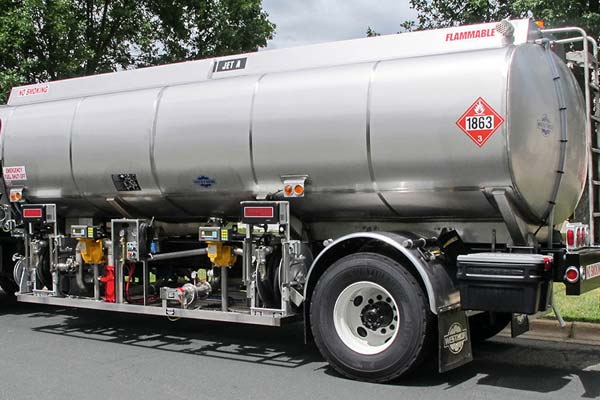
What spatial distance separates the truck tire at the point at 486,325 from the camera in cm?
762

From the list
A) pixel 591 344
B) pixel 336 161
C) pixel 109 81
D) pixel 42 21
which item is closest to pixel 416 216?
pixel 336 161

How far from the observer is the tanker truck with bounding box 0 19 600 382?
6.01 meters

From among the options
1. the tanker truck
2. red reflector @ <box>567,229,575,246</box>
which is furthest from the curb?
red reflector @ <box>567,229,575,246</box>

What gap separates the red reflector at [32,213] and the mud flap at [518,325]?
580 cm

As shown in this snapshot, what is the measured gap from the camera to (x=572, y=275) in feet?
19.5

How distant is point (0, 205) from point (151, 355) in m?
3.52

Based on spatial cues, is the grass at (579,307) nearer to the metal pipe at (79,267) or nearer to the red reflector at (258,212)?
the red reflector at (258,212)

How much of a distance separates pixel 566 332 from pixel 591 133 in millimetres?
2577

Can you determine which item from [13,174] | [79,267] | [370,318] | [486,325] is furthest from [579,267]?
[13,174]

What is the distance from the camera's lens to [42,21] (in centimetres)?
1539

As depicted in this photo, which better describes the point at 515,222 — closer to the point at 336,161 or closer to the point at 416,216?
the point at 416,216

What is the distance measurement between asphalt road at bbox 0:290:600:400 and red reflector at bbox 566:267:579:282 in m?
0.94

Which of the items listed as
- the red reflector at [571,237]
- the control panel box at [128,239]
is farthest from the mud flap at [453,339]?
the control panel box at [128,239]

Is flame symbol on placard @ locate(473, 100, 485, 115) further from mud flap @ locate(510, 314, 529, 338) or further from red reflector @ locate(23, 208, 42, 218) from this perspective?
red reflector @ locate(23, 208, 42, 218)
